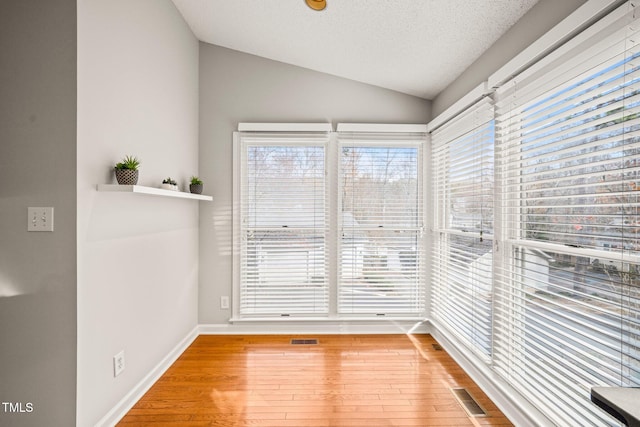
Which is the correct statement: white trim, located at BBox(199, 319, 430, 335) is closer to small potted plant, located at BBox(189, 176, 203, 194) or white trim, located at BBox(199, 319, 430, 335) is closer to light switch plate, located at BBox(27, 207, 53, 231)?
small potted plant, located at BBox(189, 176, 203, 194)

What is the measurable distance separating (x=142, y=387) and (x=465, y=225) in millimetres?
2702

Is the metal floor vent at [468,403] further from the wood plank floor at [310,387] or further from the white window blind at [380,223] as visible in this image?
the white window blind at [380,223]

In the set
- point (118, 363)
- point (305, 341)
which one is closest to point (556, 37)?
point (305, 341)

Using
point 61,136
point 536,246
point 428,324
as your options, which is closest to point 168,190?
point 61,136

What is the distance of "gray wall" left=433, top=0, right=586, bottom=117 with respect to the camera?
172 centimetres

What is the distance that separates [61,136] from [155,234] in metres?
0.96

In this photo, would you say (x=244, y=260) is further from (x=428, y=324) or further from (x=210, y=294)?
(x=428, y=324)

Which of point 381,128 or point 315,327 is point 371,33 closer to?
point 381,128

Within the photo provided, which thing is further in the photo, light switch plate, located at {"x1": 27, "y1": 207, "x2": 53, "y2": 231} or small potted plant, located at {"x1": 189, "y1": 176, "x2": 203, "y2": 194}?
small potted plant, located at {"x1": 189, "y1": 176, "x2": 203, "y2": 194}

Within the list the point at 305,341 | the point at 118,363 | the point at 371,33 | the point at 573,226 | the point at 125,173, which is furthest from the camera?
the point at 305,341

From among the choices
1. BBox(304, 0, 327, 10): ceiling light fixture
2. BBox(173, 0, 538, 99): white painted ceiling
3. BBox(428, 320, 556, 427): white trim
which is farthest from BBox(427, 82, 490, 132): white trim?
BBox(428, 320, 556, 427): white trim

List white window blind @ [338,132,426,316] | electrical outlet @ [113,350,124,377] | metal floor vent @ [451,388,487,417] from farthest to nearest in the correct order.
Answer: white window blind @ [338,132,426,316] → metal floor vent @ [451,388,487,417] → electrical outlet @ [113,350,124,377]

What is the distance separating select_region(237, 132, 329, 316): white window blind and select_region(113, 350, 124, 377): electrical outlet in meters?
1.36

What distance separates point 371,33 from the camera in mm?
2494
